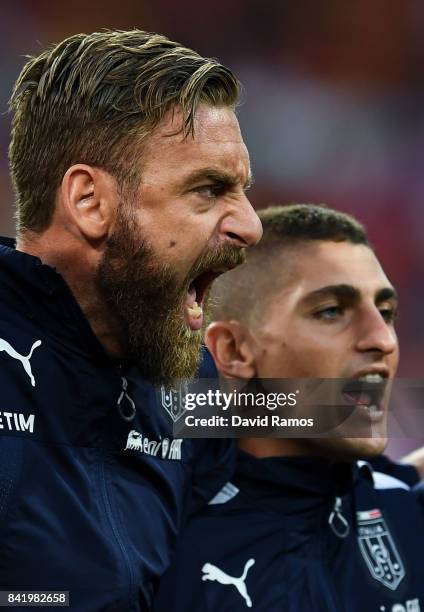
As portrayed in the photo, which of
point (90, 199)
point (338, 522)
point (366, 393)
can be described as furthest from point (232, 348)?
point (90, 199)

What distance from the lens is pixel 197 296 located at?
1621mm

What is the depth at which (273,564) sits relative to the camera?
6.01ft

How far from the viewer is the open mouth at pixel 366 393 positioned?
6.52ft

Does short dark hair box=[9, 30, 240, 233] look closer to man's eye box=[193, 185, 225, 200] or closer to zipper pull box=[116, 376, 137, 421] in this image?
man's eye box=[193, 185, 225, 200]

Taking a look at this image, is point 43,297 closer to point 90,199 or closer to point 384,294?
point 90,199

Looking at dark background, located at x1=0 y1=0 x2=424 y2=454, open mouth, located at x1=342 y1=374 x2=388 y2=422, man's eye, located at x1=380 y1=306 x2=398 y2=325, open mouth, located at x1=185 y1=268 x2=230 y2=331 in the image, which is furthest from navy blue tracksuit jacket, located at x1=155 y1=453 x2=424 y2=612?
dark background, located at x1=0 y1=0 x2=424 y2=454

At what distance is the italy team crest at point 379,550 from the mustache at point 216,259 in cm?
77

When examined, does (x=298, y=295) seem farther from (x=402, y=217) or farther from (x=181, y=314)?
(x=402, y=217)

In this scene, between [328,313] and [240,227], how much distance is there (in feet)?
1.89

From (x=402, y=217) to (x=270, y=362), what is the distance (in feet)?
11.8

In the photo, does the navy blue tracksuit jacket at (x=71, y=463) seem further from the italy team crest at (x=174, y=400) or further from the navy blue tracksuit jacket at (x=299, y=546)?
the navy blue tracksuit jacket at (x=299, y=546)

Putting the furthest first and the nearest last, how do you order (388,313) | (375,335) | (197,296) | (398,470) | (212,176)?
(398,470) → (388,313) → (375,335) → (197,296) → (212,176)

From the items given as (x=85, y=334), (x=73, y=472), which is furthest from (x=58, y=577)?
(x=85, y=334)

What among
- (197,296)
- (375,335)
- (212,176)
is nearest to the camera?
(212,176)
